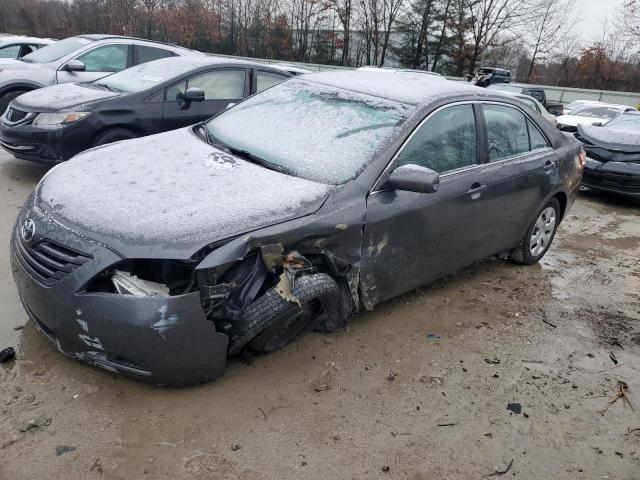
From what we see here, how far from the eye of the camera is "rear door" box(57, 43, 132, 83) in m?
7.97

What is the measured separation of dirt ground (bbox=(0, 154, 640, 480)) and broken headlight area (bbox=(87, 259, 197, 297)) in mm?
580

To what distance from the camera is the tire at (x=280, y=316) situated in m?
2.62

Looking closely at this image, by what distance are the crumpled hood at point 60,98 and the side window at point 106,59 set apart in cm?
207

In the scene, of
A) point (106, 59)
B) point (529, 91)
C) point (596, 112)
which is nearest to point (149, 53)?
point (106, 59)

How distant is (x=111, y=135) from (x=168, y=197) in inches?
137

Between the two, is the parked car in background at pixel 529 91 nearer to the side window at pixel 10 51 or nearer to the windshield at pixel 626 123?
the windshield at pixel 626 123

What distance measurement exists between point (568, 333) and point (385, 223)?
1.79 meters

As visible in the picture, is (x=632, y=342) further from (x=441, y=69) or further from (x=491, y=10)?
(x=491, y=10)

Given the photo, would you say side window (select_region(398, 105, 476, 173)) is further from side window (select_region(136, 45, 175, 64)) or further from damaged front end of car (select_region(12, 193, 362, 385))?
side window (select_region(136, 45, 175, 64))

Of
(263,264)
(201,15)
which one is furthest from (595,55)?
(263,264)

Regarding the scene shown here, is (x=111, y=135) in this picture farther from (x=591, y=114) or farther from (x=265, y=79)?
(x=591, y=114)

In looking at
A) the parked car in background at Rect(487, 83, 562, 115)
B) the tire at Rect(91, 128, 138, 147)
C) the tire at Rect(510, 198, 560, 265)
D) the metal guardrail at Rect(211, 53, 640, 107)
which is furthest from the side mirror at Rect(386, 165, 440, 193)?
the metal guardrail at Rect(211, 53, 640, 107)

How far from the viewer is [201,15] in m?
34.9

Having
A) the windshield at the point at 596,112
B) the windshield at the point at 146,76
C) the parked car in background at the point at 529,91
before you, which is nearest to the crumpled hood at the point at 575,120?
the windshield at the point at 596,112
